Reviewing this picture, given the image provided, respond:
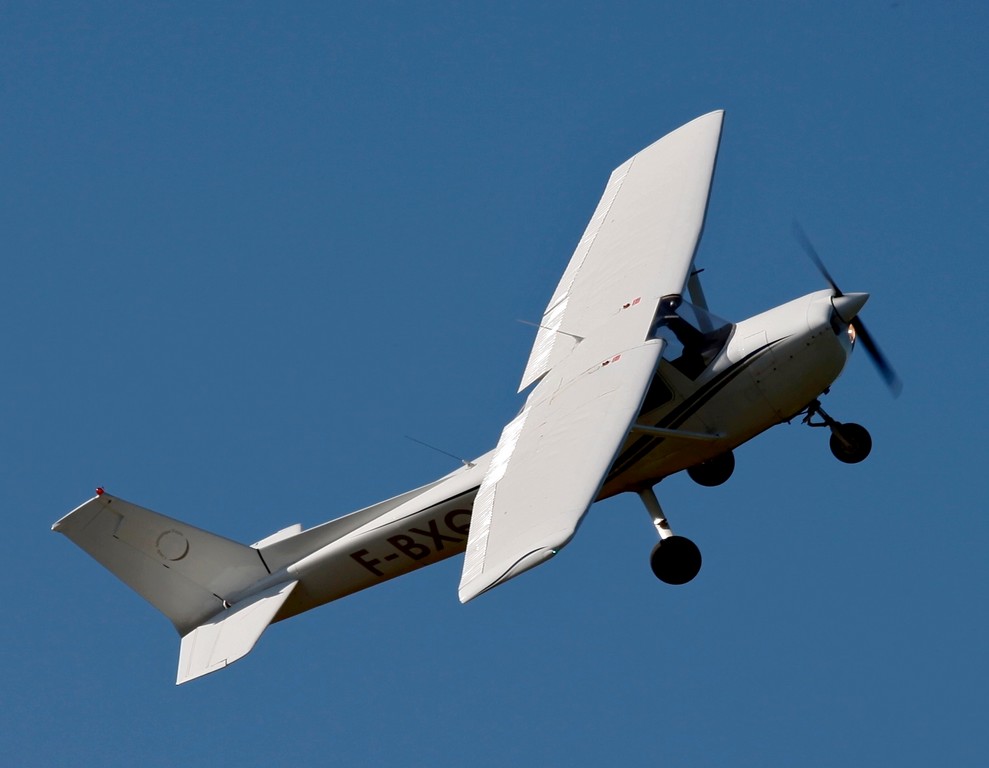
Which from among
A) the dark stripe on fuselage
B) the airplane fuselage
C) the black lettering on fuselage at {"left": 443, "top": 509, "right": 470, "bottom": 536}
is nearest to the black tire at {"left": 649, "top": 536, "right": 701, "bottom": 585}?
the airplane fuselage

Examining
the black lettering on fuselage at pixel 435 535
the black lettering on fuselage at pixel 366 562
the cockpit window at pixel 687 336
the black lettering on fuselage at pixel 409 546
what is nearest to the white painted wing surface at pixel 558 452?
the cockpit window at pixel 687 336

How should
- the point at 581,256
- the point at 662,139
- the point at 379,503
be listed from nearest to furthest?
the point at 379,503 → the point at 581,256 → the point at 662,139

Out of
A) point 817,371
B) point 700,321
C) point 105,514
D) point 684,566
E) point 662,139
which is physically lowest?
point 684,566

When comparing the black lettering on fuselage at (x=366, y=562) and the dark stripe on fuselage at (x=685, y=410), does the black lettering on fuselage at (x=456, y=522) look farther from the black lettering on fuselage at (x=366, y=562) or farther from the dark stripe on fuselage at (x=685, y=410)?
the dark stripe on fuselage at (x=685, y=410)

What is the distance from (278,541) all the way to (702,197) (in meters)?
6.58

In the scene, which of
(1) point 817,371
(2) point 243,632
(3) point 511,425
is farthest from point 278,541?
(1) point 817,371

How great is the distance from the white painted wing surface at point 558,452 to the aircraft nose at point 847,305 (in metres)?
2.02

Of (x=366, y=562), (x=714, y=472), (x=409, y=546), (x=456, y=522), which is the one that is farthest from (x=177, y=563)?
(x=714, y=472)

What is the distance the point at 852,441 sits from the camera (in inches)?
787

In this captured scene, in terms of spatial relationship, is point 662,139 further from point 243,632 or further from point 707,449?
point 243,632

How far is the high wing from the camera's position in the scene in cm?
1561

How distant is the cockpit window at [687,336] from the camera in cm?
1872

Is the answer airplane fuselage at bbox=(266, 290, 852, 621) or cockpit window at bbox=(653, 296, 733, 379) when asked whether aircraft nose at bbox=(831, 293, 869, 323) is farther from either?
cockpit window at bbox=(653, 296, 733, 379)

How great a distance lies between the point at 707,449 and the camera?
18922 mm
